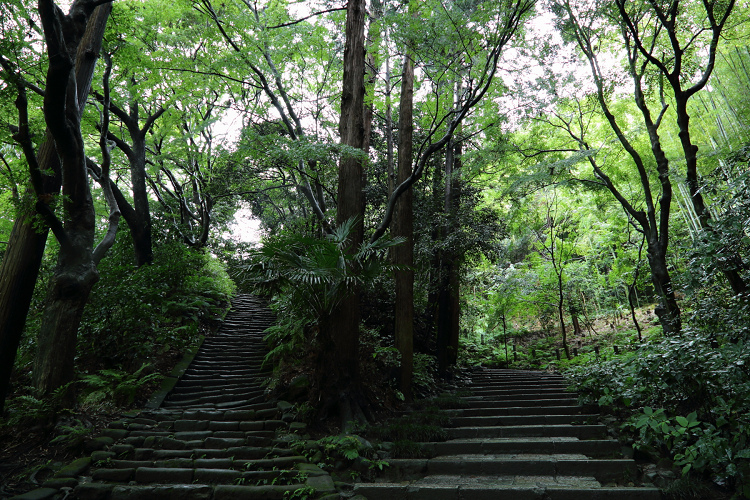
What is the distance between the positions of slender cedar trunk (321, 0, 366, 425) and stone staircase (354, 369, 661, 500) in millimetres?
1625

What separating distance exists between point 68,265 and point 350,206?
13.6 feet

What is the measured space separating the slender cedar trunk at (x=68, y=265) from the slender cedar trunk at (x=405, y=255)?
5090mm

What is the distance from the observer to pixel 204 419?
608cm

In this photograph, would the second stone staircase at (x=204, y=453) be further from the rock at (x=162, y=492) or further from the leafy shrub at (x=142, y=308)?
the leafy shrub at (x=142, y=308)

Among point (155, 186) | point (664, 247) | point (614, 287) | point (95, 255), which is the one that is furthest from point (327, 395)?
point (614, 287)

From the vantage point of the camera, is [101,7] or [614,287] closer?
[101,7]

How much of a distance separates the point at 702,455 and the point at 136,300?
9.15 metres

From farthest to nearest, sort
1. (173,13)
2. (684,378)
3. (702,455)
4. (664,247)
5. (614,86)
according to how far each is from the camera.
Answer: (173,13) < (614,86) < (664,247) < (684,378) < (702,455)

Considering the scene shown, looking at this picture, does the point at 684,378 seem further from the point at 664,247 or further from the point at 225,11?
the point at 225,11

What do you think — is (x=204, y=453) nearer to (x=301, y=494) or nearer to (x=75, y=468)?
(x=75, y=468)

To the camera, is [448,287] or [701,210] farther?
[448,287]

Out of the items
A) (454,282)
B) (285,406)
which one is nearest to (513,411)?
(285,406)

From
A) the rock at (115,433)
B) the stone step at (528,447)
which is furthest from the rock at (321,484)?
the rock at (115,433)

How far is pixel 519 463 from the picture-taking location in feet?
14.7
